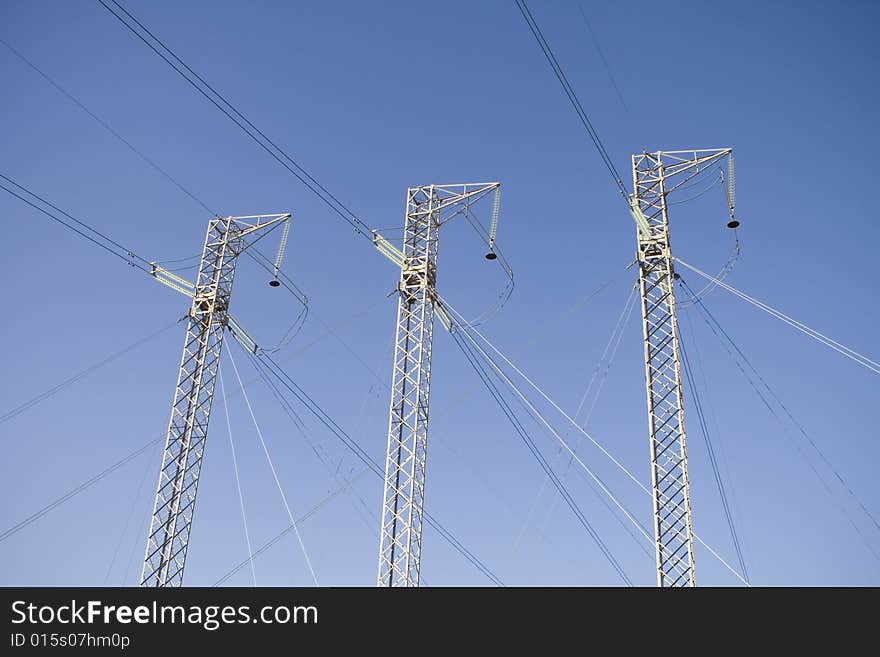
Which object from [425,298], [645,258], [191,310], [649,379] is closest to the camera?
[649,379]

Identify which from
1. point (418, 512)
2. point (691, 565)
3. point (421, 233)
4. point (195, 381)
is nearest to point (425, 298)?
point (421, 233)

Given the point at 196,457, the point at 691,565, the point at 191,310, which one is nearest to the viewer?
the point at 691,565

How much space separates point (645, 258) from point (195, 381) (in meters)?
16.0

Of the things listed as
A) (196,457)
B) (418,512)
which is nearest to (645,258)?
(418,512)

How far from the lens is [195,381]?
27656 mm
